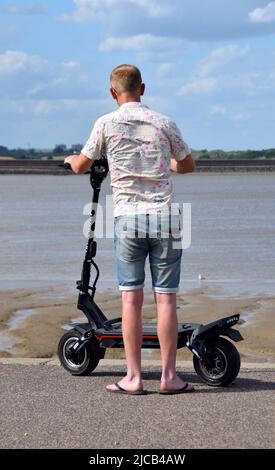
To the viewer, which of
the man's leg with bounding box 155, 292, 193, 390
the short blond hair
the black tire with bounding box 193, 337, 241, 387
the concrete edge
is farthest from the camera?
the concrete edge

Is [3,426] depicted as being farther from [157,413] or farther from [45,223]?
[45,223]

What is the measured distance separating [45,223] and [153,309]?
17.2 metres

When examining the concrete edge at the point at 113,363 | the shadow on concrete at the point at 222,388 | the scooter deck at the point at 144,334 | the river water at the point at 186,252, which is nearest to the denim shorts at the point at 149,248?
the scooter deck at the point at 144,334

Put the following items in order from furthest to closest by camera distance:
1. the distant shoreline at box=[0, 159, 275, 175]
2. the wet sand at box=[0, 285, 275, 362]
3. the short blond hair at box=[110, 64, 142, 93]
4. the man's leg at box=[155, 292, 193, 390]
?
the distant shoreline at box=[0, 159, 275, 175]
the wet sand at box=[0, 285, 275, 362]
the man's leg at box=[155, 292, 193, 390]
the short blond hair at box=[110, 64, 142, 93]

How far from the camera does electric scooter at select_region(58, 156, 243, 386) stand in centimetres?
735

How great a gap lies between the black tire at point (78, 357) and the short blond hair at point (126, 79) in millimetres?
1693

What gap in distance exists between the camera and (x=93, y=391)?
23.8ft

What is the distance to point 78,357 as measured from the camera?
25.5 ft

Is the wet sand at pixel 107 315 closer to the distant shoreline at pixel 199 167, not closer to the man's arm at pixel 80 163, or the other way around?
the man's arm at pixel 80 163

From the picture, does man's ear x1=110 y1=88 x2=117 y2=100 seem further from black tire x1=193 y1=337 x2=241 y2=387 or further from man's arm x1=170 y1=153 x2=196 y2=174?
black tire x1=193 y1=337 x2=241 y2=387

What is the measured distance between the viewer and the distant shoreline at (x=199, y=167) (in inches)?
4503

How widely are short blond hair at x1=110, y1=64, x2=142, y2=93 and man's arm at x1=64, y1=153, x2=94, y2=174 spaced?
453 millimetres

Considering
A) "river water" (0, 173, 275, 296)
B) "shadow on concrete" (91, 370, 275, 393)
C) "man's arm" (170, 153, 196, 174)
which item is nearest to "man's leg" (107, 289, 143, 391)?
"shadow on concrete" (91, 370, 275, 393)
